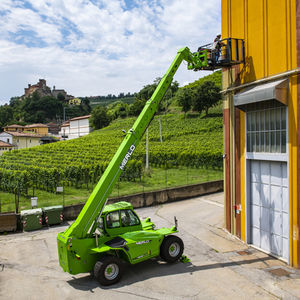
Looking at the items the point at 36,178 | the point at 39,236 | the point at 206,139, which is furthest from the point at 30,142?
the point at 39,236

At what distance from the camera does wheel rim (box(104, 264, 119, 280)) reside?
995 cm

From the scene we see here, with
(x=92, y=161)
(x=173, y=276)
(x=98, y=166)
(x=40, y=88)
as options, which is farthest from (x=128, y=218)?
(x=40, y=88)

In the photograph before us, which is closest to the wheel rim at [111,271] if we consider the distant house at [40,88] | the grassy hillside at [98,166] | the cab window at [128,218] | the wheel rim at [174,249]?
the cab window at [128,218]

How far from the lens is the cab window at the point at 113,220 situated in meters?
11.2

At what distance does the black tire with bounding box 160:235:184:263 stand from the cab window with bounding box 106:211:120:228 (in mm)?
1812

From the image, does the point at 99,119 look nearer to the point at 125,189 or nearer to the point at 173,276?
the point at 125,189

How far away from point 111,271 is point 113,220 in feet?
5.94

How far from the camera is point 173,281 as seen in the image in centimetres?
1027

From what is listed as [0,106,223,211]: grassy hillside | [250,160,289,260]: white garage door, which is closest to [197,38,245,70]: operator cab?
[250,160,289,260]: white garage door

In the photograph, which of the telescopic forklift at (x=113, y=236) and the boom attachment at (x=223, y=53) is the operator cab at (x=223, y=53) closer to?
the boom attachment at (x=223, y=53)

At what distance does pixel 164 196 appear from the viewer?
2269 cm

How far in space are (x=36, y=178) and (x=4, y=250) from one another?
37.2ft

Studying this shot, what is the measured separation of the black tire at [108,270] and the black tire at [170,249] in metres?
1.90

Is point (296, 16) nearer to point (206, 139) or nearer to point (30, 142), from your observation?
point (206, 139)
